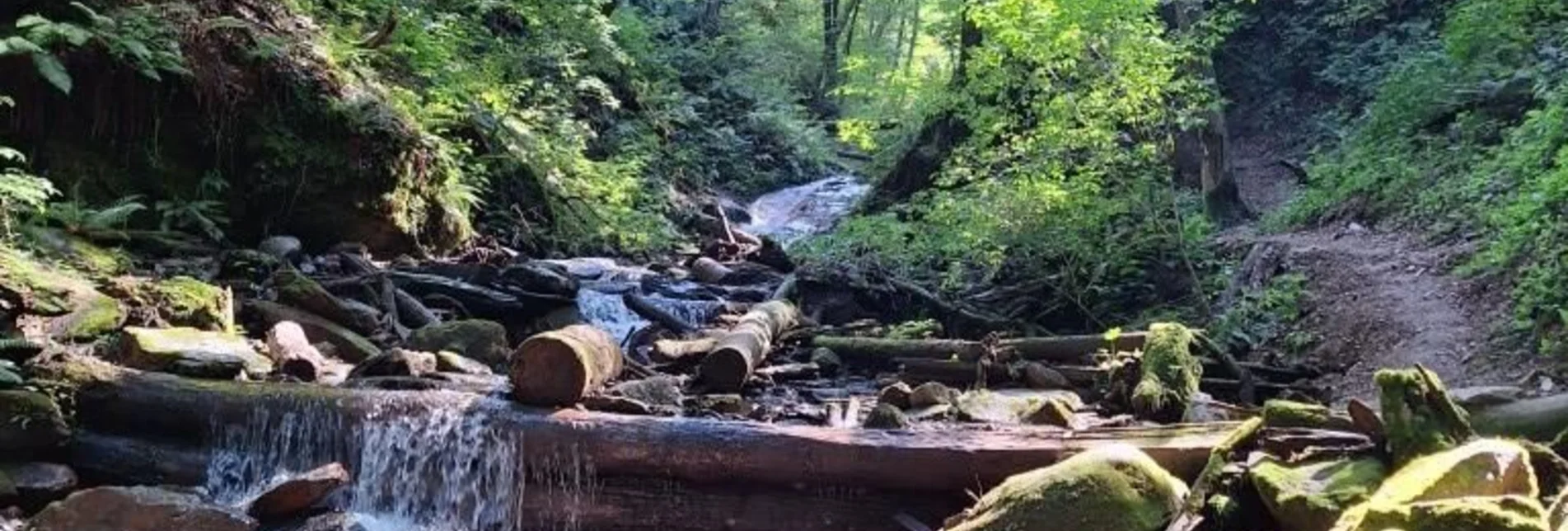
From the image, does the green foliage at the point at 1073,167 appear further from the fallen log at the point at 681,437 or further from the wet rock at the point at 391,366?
the wet rock at the point at 391,366

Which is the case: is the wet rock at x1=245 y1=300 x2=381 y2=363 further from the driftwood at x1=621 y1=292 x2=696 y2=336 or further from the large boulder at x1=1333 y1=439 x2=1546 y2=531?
the large boulder at x1=1333 y1=439 x2=1546 y2=531

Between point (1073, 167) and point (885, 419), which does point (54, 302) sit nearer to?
point (885, 419)

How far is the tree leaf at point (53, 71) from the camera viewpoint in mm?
9367

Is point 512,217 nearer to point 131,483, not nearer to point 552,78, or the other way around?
point 552,78

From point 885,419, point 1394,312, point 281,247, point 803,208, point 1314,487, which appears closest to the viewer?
point 1314,487

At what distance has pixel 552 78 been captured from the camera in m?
20.4

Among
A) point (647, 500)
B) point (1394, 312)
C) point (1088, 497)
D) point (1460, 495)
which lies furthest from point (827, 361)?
point (1460, 495)

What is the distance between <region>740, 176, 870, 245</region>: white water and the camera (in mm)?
23828

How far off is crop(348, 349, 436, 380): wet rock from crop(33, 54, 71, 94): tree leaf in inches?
144

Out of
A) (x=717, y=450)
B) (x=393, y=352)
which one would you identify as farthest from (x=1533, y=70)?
(x=393, y=352)

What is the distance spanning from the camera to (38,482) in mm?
6664

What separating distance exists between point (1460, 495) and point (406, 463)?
5473 mm

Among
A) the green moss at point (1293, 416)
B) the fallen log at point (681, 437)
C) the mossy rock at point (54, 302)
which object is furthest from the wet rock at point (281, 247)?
the green moss at point (1293, 416)

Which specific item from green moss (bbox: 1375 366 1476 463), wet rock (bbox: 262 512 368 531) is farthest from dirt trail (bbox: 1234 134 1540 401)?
wet rock (bbox: 262 512 368 531)
